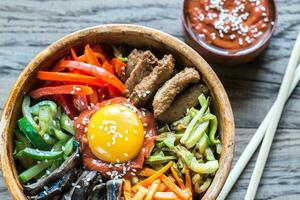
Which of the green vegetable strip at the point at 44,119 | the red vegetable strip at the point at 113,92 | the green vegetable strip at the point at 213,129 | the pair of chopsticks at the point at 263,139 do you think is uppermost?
the red vegetable strip at the point at 113,92

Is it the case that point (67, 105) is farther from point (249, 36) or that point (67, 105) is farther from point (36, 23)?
point (249, 36)

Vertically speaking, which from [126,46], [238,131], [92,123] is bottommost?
[238,131]

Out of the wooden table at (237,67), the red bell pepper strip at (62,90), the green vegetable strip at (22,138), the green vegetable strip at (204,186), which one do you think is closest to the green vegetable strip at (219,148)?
the green vegetable strip at (204,186)

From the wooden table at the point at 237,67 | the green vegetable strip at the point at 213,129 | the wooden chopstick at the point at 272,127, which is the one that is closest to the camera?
the green vegetable strip at the point at 213,129

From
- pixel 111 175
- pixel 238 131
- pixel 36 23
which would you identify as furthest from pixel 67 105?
pixel 238 131

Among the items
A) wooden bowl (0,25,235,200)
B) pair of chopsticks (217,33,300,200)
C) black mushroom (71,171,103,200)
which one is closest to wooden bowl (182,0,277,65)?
pair of chopsticks (217,33,300,200)

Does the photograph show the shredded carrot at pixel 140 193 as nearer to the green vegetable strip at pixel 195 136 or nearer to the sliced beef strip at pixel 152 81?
the green vegetable strip at pixel 195 136

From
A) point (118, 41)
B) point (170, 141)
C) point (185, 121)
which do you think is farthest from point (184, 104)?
point (118, 41)

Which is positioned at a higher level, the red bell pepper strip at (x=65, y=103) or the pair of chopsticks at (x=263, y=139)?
the red bell pepper strip at (x=65, y=103)
